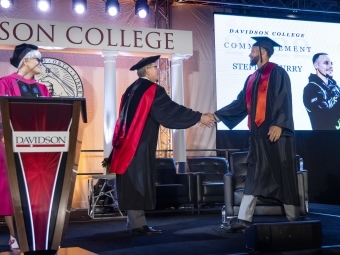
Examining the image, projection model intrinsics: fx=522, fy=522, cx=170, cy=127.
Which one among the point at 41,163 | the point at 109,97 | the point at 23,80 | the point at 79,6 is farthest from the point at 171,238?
the point at 79,6

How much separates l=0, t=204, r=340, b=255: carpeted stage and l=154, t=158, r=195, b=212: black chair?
40 cm

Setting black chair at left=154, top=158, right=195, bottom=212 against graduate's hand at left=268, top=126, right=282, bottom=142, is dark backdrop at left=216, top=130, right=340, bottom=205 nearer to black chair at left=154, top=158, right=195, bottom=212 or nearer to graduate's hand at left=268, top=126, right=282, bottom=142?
black chair at left=154, top=158, right=195, bottom=212

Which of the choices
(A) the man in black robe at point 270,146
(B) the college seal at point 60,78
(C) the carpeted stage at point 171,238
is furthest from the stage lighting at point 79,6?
(A) the man in black robe at point 270,146

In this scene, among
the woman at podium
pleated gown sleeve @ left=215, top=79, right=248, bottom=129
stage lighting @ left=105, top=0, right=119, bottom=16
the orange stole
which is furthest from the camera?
stage lighting @ left=105, top=0, right=119, bottom=16

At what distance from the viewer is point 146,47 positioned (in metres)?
8.44

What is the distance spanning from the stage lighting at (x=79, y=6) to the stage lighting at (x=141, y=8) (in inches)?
34.8

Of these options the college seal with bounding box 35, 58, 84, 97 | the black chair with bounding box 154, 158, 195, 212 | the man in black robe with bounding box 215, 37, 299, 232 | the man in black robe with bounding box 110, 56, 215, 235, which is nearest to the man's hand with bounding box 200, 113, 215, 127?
the man in black robe with bounding box 110, 56, 215, 235

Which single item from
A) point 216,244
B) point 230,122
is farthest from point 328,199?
point 216,244

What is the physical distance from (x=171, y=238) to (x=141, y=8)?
518cm

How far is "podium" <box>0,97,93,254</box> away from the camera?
2.79 metres

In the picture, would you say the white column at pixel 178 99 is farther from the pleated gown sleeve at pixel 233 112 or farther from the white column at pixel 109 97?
the pleated gown sleeve at pixel 233 112

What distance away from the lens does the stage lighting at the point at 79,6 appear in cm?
843

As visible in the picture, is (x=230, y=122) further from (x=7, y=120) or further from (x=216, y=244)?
(x=7, y=120)

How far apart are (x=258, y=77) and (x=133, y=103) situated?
1.18 meters
